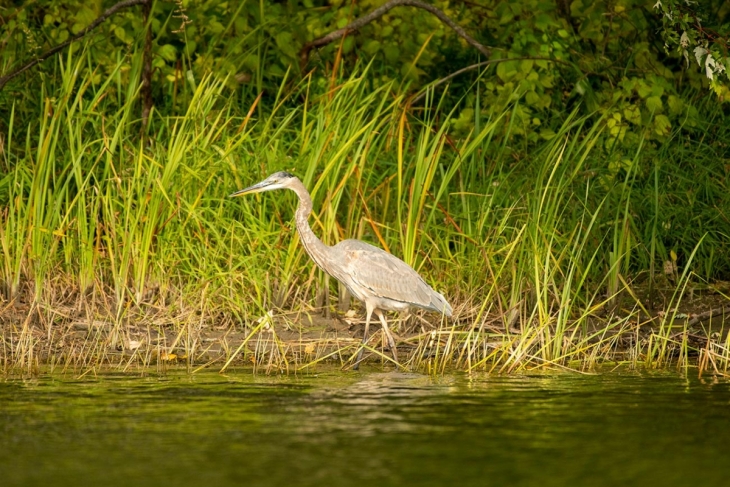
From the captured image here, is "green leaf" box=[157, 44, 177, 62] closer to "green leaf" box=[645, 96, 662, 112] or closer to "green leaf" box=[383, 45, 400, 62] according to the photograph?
"green leaf" box=[383, 45, 400, 62]

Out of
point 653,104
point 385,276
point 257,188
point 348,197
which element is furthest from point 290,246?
point 653,104

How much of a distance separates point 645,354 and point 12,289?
4000mm

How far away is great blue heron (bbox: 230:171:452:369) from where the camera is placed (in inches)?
304

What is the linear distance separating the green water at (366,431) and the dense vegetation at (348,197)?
2.38 ft

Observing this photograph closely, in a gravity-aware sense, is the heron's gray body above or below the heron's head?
below

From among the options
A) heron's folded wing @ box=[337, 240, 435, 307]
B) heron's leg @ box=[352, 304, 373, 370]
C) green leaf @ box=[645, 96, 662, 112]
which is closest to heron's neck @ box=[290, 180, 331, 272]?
heron's folded wing @ box=[337, 240, 435, 307]

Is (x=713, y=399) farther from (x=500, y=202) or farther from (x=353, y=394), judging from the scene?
(x=500, y=202)

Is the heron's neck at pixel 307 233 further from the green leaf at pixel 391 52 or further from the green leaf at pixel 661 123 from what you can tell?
the green leaf at pixel 661 123

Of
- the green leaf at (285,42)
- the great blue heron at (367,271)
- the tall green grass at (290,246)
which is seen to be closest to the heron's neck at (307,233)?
the great blue heron at (367,271)

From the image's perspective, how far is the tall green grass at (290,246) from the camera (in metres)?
7.55

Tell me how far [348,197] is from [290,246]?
39.0 inches

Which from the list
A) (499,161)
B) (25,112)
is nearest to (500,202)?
(499,161)

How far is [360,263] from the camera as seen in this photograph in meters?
7.83

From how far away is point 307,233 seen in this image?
8.05 meters
